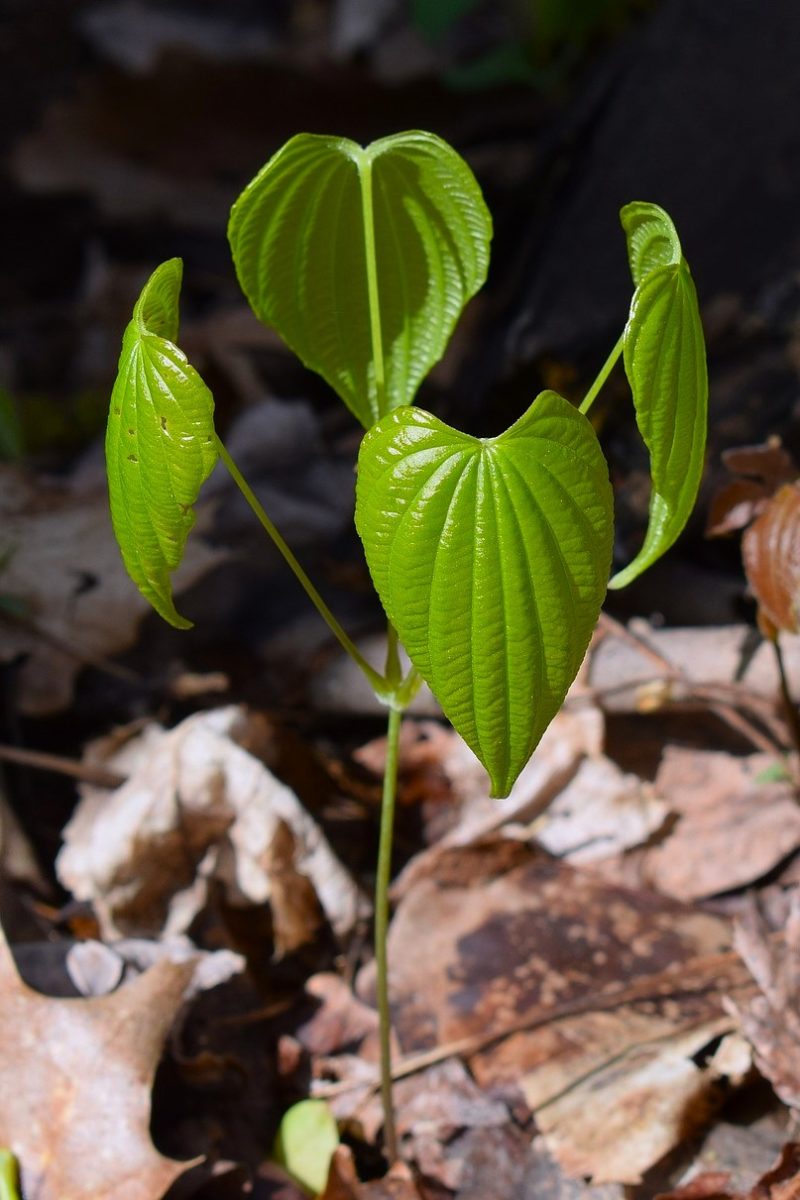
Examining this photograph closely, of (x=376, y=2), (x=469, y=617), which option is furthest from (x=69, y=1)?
(x=469, y=617)

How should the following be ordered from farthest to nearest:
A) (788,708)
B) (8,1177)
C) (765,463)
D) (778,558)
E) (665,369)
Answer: (788,708) < (765,463) < (778,558) < (8,1177) < (665,369)

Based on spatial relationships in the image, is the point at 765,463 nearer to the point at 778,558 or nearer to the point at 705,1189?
the point at 778,558

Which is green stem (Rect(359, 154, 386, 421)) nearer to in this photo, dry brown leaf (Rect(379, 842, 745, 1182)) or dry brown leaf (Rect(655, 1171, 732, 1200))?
dry brown leaf (Rect(379, 842, 745, 1182))

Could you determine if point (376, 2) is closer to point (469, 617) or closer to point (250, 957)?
point (250, 957)

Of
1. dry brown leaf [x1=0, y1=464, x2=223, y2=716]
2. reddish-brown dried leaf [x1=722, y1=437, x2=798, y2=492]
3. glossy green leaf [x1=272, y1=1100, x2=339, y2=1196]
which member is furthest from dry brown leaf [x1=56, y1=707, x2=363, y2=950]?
reddish-brown dried leaf [x1=722, y1=437, x2=798, y2=492]

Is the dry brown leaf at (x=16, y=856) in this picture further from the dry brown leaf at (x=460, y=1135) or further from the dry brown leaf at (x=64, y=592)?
the dry brown leaf at (x=460, y=1135)

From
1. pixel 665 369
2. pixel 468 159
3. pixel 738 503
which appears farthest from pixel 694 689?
pixel 468 159

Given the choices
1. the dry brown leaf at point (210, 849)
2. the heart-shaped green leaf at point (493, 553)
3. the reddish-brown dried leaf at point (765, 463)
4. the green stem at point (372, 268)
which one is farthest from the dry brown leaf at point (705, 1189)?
the green stem at point (372, 268)
